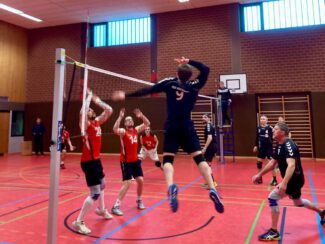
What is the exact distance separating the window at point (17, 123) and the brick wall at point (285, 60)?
14.7 meters

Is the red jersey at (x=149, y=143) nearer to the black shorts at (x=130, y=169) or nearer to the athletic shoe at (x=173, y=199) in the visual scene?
the black shorts at (x=130, y=169)

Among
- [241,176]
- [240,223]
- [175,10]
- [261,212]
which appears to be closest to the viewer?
[240,223]

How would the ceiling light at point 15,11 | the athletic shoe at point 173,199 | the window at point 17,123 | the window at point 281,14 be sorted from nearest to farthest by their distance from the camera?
the athletic shoe at point 173,199
the window at point 281,14
the ceiling light at point 15,11
the window at point 17,123

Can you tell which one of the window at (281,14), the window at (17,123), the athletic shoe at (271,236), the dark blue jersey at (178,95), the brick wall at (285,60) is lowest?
the athletic shoe at (271,236)

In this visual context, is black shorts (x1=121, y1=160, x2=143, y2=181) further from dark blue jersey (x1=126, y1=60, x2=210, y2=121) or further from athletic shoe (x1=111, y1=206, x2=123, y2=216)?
dark blue jersey (x1=126, y1=60, x2=210, y2=121)

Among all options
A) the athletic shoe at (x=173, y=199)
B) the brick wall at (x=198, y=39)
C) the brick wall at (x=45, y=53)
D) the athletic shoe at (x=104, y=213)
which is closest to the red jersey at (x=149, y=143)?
the athletic shoe at (x=104, y=213)

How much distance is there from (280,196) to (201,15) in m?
13.7

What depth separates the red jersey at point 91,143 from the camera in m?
5.08

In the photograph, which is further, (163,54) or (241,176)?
(163,54)

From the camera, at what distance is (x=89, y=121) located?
5246mm

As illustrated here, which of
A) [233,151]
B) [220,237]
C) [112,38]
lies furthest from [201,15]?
[220,237]

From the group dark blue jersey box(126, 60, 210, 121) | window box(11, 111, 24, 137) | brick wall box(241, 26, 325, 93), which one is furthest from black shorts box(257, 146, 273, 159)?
window box(11, 111, 24, 137)

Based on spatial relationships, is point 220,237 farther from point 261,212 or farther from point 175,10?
point 175,10

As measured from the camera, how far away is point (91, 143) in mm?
5113
